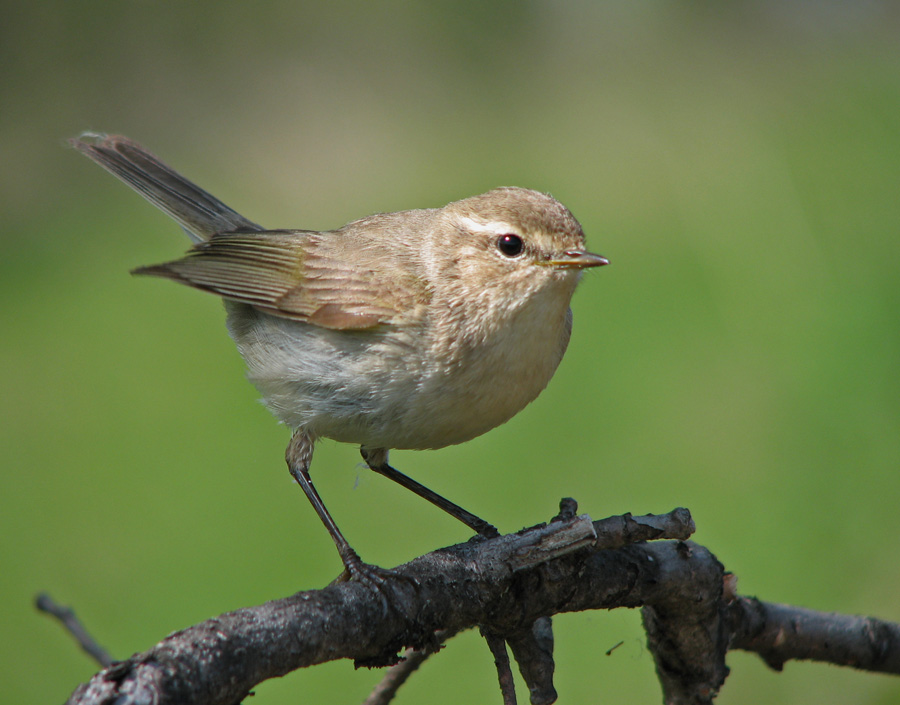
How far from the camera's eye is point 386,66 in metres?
6.58

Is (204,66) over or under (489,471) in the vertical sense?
over

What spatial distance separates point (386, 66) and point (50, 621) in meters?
4.63

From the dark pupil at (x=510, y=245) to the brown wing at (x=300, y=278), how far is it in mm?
257

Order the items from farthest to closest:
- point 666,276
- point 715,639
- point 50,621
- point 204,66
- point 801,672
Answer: point 204,66 < point 666,276 < point 50,621 < point 801,672 < point 715,639

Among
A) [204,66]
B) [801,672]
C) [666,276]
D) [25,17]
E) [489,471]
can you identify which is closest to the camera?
[801,672]

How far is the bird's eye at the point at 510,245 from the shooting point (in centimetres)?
242

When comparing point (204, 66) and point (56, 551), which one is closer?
point (56, 551)

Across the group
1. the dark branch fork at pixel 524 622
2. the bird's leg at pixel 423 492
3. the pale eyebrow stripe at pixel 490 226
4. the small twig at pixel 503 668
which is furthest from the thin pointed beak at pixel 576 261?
the small twig at pixel 503 668

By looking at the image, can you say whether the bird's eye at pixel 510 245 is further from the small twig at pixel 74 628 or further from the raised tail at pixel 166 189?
the small twig at pixel 74 628

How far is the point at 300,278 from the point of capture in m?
2.74

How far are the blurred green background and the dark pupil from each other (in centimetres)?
130

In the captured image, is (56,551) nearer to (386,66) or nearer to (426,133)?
(426,133)

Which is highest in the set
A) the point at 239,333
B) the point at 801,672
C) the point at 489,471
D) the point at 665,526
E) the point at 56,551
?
the point at 239,333

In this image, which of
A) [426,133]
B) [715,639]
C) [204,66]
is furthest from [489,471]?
[204,66]
